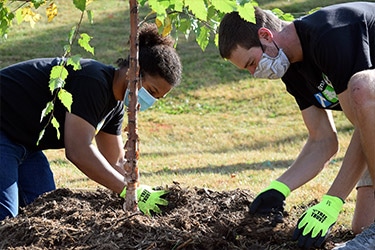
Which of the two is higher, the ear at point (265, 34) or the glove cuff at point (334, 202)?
the ear at point (265, 34)

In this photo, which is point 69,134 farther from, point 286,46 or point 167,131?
point 167,131

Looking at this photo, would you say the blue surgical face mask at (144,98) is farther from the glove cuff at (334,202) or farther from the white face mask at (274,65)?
the glove cuff at (334,202)

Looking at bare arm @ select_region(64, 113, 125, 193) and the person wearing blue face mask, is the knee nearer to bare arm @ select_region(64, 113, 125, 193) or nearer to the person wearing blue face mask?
the person wearing blue face mask

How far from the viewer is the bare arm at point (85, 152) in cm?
366

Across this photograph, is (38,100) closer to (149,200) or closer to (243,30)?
(149,200)

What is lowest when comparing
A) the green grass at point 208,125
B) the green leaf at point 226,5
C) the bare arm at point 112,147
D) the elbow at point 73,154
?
the green grass at point 208,125

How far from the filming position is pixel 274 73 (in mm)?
3324

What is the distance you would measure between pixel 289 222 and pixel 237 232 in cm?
31

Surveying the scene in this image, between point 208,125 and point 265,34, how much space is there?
541 cm

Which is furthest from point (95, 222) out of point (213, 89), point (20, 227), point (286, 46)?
point (213, 89)

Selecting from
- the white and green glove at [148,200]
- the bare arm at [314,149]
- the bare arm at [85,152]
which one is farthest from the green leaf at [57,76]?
the bare arm at [314,149]

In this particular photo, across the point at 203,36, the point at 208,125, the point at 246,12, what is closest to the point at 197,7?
the point at 246,12

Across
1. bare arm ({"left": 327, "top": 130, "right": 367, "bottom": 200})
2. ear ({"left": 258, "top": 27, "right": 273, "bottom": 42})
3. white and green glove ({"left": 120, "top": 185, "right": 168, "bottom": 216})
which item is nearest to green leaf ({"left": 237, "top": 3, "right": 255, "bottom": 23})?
ear ({"left": 258, "top": 27, "right": 273, "bottom": 42})

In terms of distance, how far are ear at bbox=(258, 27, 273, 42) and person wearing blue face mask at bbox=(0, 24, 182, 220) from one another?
2.06 ft
